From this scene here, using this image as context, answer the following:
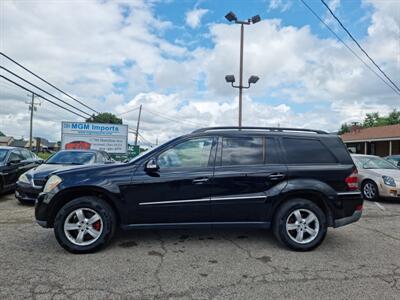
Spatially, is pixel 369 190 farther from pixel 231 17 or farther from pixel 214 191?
pixel 231 17

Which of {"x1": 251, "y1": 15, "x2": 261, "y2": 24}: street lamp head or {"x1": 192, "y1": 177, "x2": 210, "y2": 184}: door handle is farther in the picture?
{"x1": 251, "y1": 15, "x2": 261, "y2": 24}: street lamp head

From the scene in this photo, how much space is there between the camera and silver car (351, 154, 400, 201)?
326 inches

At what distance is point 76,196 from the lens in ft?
14.1

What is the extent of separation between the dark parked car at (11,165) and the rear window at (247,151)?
6.66 meters

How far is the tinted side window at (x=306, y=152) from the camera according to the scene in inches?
179

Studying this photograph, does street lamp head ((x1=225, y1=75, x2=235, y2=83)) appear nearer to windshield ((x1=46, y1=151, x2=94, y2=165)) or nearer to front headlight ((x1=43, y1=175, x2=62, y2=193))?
windshield ((x1=46, y1=151, x2=94, y2=165))

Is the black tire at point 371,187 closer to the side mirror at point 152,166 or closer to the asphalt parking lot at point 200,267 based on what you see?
the asphalt parking lot at point 200,267

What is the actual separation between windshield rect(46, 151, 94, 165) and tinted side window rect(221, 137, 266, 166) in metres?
5.90

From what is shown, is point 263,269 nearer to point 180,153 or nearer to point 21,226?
point 180,153

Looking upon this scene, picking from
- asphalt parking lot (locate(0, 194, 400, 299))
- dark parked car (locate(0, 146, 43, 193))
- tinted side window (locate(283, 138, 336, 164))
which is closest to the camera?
asphalt parking lot (locate(0, 194, 400, 299))

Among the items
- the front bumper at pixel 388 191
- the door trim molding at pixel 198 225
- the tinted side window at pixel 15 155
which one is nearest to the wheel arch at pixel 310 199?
the door trim molding at pixel 198 225

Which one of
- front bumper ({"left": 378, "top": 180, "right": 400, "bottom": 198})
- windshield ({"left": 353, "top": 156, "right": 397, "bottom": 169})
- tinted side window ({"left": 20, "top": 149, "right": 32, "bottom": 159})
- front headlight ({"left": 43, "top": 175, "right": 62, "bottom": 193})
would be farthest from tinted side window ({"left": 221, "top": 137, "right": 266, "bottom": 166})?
tinted side window ({"left": 20, "top": 149, "right": 32, "bottom": 159})

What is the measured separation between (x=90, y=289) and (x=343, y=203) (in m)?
3.52

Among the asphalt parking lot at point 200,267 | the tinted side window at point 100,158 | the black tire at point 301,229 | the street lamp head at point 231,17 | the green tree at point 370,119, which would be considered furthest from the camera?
the green tree at point 370,119
